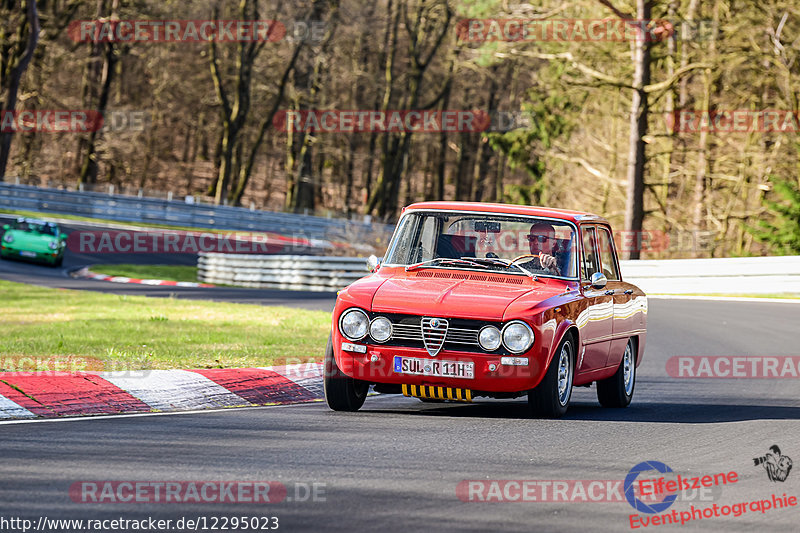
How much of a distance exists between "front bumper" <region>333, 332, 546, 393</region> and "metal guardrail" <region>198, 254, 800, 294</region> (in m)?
19.8

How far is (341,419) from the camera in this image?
889 cm

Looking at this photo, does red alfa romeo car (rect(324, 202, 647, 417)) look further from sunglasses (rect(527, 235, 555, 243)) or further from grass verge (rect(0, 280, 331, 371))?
grass verge (rect(0, 280, 331, 371))

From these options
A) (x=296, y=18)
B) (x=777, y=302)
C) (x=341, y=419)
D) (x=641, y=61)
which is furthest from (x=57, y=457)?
(x=296, y=18)

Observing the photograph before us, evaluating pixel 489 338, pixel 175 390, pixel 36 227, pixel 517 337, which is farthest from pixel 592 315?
pixel 36 227

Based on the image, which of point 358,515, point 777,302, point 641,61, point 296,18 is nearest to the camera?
point 358,515

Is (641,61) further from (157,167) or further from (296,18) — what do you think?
(157,167)

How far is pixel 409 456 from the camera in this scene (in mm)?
7258

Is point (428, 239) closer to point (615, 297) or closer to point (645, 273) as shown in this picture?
point (615, 297)

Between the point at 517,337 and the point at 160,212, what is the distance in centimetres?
4098

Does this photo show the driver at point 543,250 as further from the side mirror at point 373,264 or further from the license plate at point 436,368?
the license plate at point 436,368

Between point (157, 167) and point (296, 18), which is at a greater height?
point (296, 18)

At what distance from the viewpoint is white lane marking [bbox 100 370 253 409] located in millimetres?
9477

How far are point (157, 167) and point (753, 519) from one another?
76164 mm

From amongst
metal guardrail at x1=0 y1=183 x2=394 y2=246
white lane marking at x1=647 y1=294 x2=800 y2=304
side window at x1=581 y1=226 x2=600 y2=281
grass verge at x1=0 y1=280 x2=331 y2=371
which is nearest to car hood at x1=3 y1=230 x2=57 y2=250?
grass verge at x1=0 y1=280 x2=331 y2=371
